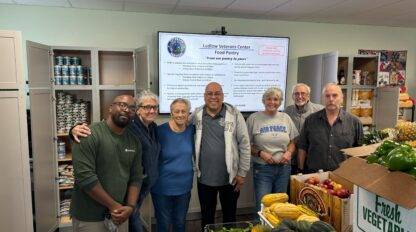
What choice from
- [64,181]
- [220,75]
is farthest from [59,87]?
[220,75]

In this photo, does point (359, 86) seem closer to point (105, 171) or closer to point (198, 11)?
point (198, 11)

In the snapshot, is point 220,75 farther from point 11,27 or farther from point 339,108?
point 11,27

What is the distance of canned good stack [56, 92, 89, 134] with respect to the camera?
321 centimetres

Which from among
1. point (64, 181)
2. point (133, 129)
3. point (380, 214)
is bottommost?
point (64, 181)

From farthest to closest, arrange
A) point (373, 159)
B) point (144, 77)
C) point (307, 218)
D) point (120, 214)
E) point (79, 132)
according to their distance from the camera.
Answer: point (144, 77)
point (120, 214)
point (79, 132)
point (307, 218)
point (373, 159)

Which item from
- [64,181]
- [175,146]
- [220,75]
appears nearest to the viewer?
[175,146]

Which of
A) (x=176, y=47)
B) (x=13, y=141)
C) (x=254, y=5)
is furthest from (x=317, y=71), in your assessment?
(x=13, y=141)

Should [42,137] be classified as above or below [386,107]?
below

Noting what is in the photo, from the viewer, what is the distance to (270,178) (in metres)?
2.58

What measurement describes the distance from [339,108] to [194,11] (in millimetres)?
1986

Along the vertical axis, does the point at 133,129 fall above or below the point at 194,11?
below

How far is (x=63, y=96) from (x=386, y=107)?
12.3 ft

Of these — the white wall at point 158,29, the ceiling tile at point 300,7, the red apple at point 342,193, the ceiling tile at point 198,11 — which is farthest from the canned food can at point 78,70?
the red apple at point 342,193

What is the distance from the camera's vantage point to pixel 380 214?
116 cm
